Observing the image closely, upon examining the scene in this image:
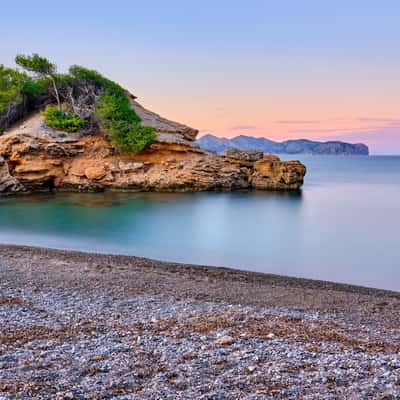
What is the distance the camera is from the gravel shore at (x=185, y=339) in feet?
15.4

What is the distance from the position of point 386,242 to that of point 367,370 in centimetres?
1522

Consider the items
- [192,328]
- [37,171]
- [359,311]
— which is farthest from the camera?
[37,171]

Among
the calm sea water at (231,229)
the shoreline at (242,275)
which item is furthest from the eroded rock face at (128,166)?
the shoreline at (242,275)

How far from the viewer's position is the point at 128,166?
3378cm

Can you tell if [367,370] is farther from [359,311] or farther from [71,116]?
[71,116]

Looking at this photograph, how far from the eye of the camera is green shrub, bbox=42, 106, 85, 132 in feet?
111

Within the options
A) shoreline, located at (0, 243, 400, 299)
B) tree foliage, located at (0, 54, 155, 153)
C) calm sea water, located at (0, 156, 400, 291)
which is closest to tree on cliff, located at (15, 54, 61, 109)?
tree foliage, located at (0, 54, 155, 153)

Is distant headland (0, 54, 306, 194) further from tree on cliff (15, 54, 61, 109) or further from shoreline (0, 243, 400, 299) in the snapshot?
shoreline (0, 243, 400, 299)

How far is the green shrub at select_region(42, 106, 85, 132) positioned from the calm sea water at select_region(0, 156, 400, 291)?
6057 mm

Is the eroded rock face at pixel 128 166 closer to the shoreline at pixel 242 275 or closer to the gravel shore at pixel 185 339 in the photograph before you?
the shoreline at pixel 242 275

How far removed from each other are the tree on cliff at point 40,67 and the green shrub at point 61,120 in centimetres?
168

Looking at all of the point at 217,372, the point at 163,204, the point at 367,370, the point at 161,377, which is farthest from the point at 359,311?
the point at 163,204

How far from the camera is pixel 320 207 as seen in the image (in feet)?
96.2

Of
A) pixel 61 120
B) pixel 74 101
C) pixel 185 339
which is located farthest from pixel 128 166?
pixel 185 339
